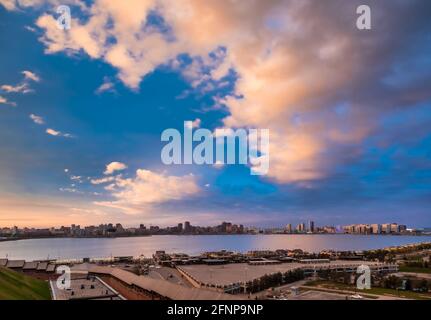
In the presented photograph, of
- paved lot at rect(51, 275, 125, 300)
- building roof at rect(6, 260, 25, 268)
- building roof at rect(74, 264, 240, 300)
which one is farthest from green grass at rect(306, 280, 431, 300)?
building roof at rect(6, 260, 25, 268)

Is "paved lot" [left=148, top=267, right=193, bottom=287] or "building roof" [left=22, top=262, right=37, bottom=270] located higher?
"building roof" [left=22, top=262, right=37, bottom=270]

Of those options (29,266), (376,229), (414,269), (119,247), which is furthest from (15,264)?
(376,229)

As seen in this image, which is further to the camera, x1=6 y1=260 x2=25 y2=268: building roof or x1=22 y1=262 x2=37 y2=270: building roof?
x1=6 y1=260 x2=25 y2=268: building roof

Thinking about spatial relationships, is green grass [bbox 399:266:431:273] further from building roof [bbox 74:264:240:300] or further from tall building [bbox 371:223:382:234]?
tall building [bbox 371:223:382:234]

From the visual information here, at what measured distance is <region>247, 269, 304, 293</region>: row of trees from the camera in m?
15.0

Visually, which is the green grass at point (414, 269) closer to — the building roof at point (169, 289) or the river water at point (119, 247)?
the building roof at point (169, 289)

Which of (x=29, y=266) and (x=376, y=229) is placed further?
(x=376, y=229)

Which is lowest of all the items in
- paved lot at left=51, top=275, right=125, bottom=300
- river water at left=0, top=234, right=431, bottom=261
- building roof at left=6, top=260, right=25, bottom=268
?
river water at left=0, top=234, right=431, bottom=261

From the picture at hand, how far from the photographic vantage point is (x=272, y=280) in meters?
16.0

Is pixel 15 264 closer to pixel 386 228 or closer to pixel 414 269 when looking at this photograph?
pixel 414 269

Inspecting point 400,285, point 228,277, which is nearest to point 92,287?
point 228,277
